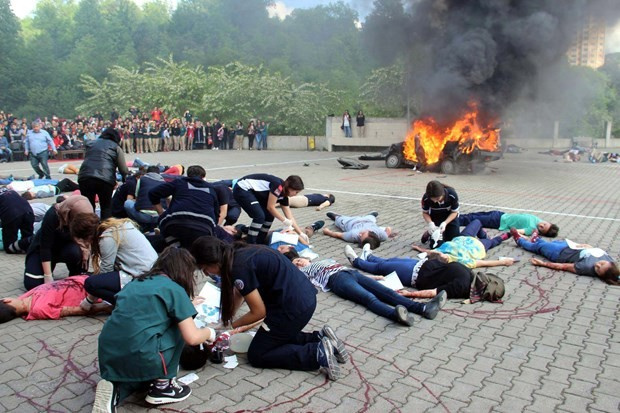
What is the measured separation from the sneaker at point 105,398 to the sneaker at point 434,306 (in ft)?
9.32

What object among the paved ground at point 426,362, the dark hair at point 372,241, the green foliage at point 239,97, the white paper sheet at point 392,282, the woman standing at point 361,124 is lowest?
the paved ground at point 426,362

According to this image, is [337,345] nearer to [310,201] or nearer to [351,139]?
[310,201]

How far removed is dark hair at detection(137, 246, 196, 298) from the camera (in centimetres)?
329

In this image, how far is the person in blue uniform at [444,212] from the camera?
7104 mm

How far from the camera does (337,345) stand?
12.5ft

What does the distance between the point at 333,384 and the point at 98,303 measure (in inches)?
99.4

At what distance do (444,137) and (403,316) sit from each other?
14.6 metres

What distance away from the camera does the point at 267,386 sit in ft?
11.8

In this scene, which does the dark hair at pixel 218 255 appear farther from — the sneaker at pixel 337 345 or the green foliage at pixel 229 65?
the green foliage at pixel 229 65

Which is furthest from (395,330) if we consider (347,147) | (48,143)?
(347,147)

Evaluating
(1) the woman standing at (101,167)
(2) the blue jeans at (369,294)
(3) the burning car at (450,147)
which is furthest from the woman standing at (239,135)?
(2) the blue jeans at (369,294)

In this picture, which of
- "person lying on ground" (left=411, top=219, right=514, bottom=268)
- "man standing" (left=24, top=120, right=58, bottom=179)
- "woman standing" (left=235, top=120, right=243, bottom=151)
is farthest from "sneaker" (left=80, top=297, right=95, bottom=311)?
"woman standing" (left=235, top=120, right=243, bottom=151)

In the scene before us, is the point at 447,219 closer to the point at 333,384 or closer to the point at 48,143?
the point at 333,384

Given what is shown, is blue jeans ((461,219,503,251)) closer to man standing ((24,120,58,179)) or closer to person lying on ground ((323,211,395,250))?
person lying on ground ((323,211,395,250))
